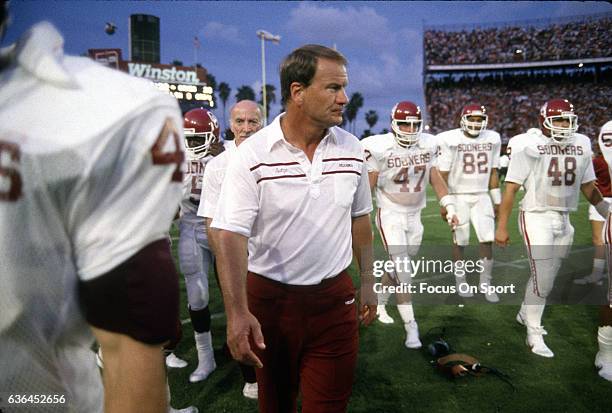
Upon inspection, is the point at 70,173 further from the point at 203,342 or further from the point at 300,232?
the point at 203,342

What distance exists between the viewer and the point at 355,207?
8.61 ft

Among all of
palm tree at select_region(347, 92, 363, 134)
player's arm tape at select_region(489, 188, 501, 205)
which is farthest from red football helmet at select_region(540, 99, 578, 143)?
palm tree at select_region(347, 92, 363, 134)

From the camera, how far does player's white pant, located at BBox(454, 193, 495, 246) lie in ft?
21.8

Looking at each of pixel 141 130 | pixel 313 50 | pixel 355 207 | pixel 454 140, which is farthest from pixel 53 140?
pixel 454 140

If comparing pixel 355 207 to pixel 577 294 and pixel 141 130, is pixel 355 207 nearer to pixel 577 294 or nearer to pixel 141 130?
pixel 141 130

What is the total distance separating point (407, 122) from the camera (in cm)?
538

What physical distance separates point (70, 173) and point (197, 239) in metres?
3.85

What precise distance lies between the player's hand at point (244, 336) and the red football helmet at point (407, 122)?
12.4ft

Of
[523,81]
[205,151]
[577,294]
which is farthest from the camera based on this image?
[523,81]

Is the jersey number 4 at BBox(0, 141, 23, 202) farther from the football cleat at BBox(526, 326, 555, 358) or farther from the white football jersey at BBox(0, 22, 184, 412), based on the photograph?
the football cleat at BBox(526, 326, 555, 358)

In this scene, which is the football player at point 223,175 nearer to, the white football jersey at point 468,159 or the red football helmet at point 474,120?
the white football jersey at point 468,159

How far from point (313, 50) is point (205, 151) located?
252cm

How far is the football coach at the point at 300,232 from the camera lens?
2.25 m

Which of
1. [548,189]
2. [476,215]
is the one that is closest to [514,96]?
[476,215]
